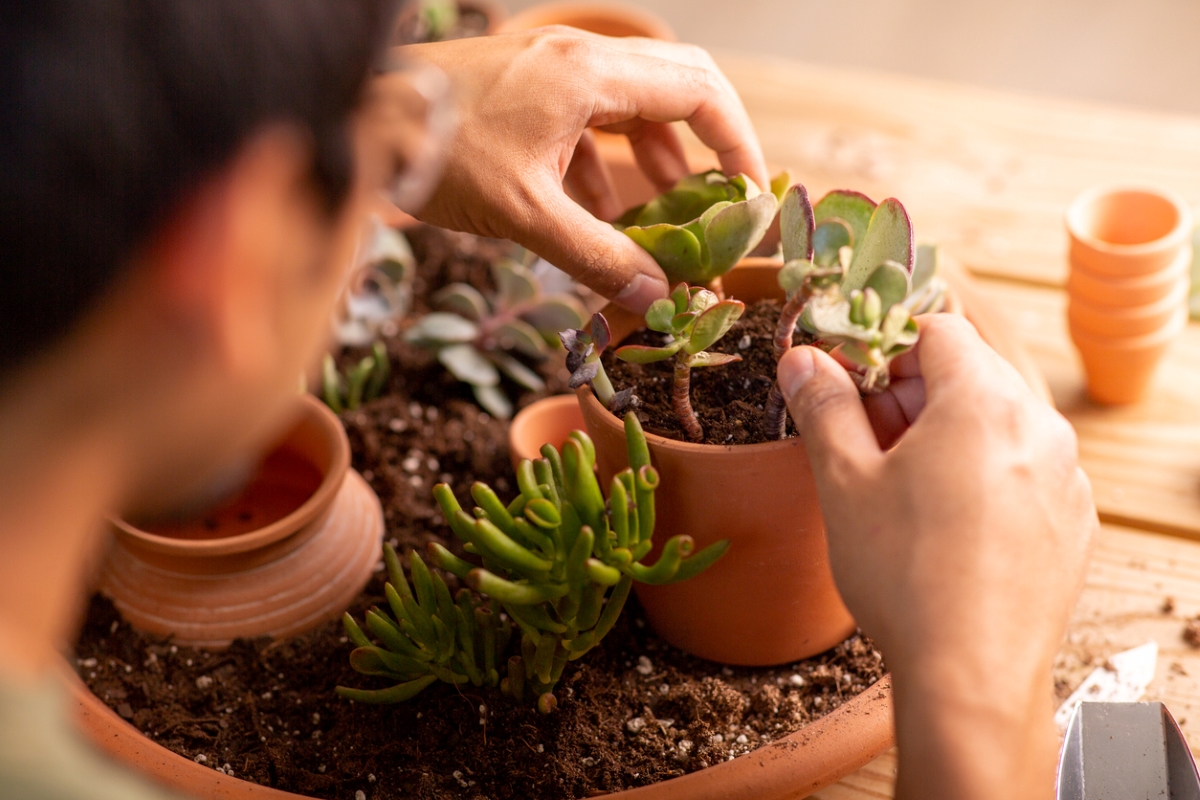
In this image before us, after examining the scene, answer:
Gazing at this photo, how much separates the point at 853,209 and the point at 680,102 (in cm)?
20

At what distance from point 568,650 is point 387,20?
471mm

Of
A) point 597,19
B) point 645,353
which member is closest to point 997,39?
point 597,19

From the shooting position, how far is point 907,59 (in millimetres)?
2562

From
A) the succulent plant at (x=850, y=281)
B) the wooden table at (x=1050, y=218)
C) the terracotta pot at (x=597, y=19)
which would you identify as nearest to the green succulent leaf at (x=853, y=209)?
the succulent plant at (x=850, y=281)

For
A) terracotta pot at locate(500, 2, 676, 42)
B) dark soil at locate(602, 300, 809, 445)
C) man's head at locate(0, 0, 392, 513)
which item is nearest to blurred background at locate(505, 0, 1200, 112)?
terracotta pot at locate(500, 2, 676, 42)

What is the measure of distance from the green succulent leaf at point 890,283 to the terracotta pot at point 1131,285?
0.44 meters

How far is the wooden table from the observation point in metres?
0.90

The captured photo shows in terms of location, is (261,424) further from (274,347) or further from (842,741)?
(842,741)

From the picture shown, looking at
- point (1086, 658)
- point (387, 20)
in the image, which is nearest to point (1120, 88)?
point (1086, 658)

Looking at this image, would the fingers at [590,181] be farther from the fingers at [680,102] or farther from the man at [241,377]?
the man at [241,377]

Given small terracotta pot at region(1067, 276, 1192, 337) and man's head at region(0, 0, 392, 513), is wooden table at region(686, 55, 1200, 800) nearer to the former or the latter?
small terracotta pot at region(1067, 276, 1192, 337)

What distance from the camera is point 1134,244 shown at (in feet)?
3.42

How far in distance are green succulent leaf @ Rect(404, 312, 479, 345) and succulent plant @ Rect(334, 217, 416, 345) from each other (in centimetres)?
6

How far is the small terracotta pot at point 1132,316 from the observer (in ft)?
3.29
